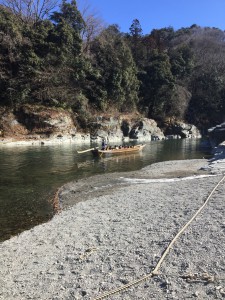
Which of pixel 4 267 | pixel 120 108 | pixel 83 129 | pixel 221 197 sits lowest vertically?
pixel 4 267

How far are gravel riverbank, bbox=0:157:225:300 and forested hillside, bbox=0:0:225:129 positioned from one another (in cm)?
3693

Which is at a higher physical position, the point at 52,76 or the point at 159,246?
the point at 52,76

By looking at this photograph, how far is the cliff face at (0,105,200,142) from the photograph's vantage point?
145 feet

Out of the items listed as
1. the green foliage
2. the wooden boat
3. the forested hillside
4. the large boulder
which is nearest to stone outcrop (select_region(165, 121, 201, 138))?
the forested hillside

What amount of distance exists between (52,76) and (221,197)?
41.2 m

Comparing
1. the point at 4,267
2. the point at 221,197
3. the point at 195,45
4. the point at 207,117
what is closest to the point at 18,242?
the point at 4,267

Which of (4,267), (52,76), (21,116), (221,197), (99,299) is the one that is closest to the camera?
(99,299)

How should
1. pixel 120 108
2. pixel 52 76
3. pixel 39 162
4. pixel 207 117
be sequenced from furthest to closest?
pixel 207 117, pixel 120 108, pixel 52 76, pixel 39 162

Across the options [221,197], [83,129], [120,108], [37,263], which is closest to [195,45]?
[120,108]

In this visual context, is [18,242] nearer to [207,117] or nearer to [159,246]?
[159,246]

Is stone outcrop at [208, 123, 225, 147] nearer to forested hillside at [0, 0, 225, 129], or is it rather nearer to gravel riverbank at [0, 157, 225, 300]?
forested hillside at [0, 0, 225, 129]

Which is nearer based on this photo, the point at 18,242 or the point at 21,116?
the point at 18,242

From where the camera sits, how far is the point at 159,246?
8.05 meters

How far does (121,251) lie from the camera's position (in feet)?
26.2
